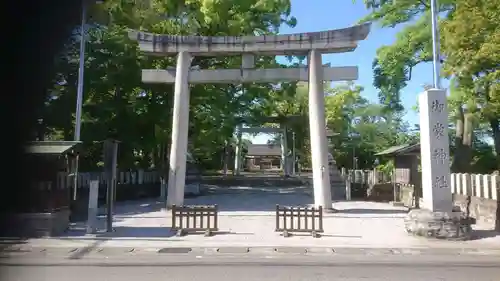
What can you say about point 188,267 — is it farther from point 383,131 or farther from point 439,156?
point 383,131

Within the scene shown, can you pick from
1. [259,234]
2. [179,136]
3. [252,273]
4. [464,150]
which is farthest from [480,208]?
[179,136]

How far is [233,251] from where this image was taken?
1046 centimetres

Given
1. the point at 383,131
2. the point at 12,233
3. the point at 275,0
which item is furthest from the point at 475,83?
the point at 383,131

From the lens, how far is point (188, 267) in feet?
28.2

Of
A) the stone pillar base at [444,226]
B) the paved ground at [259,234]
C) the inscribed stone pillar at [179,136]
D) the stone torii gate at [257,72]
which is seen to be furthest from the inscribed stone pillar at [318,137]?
the inscribed stone pillar at [179,136]

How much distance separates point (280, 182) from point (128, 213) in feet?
60.3

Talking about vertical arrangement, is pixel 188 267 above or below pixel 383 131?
below

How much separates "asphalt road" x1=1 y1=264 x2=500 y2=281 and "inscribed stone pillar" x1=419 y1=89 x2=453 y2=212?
13.6ft

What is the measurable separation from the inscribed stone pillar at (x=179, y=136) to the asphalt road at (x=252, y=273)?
9393 millimetres

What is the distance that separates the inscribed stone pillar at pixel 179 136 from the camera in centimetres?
1798

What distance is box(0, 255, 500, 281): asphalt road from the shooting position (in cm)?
771

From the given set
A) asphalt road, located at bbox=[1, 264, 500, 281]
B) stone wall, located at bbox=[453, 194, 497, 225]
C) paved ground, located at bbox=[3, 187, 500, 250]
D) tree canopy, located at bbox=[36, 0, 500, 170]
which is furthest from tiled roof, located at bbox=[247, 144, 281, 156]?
asphalt road, located at bbox=[1, 264, 500, 281]

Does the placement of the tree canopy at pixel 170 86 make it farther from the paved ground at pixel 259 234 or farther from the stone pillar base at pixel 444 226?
the stone pillar base at pixel 444 226

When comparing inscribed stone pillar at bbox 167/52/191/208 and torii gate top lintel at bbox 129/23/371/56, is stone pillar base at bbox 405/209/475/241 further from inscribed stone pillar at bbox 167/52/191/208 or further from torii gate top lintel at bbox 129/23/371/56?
inscribed stone pillar at bbox 167/52/191/208
